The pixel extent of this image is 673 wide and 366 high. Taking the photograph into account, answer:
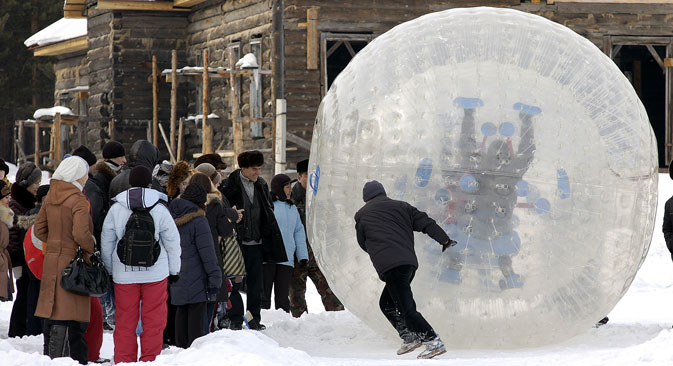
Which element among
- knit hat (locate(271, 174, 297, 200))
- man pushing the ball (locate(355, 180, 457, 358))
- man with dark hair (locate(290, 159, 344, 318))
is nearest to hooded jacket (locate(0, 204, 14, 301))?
knit hat (locate(271, 174, 297, 200))

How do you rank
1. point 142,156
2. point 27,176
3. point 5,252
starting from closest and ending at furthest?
point 142,156 < point 5,252 < point 27,176

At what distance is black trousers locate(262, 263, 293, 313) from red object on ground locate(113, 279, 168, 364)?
10.1 ft

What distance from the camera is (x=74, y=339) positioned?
695 centimetres

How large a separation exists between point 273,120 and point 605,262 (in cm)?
1237

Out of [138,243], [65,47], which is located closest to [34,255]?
[138,243]

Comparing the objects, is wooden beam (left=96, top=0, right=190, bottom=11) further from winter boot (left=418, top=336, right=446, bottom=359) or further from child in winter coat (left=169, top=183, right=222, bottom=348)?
winter boot (left=418, top=336, right=446, bottom=359)

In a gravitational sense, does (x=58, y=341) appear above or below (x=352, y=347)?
above

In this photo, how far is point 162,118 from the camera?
915 inches

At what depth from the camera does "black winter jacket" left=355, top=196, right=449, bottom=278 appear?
23.3 feet

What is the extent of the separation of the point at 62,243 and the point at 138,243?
0.47m

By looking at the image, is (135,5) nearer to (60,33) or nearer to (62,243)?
(60,33)

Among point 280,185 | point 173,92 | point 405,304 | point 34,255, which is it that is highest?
point 173,92

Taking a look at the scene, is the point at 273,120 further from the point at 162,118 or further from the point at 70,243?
the point at 70,243

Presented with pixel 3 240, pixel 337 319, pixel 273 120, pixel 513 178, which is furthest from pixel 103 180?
pixel 273 120
